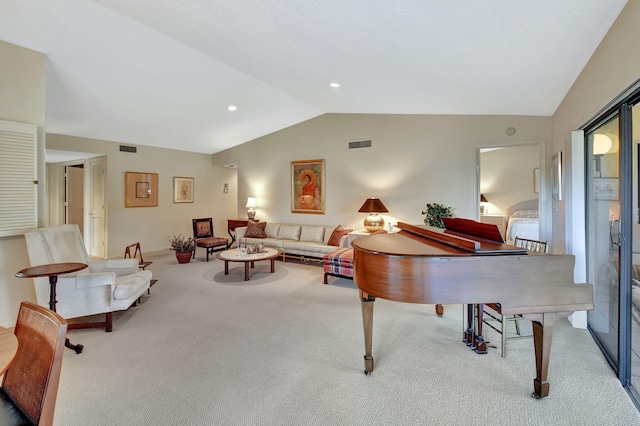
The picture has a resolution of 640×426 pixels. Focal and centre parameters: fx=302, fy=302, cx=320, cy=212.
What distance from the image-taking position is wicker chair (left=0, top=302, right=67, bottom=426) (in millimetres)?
1077

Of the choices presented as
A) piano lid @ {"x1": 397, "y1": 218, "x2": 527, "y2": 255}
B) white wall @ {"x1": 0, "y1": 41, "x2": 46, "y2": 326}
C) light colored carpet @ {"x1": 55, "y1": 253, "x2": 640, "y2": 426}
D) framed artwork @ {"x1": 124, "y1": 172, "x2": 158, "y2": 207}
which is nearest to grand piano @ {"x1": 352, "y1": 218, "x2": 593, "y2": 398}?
piano lid @ {"x1": 397, "y1": 218, "x2": 527, "y2": 255}

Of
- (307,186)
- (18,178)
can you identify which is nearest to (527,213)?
(307,186)

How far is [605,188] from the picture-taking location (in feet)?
8.14

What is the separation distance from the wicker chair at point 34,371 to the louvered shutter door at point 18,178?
7.80ft

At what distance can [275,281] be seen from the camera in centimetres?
469

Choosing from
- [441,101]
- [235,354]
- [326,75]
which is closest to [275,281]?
[235,354]

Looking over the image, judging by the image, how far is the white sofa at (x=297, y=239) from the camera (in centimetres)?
573

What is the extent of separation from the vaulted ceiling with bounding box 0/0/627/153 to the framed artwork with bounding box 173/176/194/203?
2195 millimetres

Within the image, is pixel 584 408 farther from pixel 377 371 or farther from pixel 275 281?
pixel 275 281

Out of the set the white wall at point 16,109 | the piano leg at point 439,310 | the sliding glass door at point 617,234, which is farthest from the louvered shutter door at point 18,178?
the sliding glass door at point 617,234

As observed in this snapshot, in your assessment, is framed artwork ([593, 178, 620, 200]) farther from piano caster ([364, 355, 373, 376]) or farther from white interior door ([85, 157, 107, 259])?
white interior door ([85, 157, 107, 259])

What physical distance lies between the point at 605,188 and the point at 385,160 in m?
3.50

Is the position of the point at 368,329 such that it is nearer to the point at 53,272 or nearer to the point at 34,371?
the point at 34,371

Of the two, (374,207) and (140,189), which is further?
(140,189)
